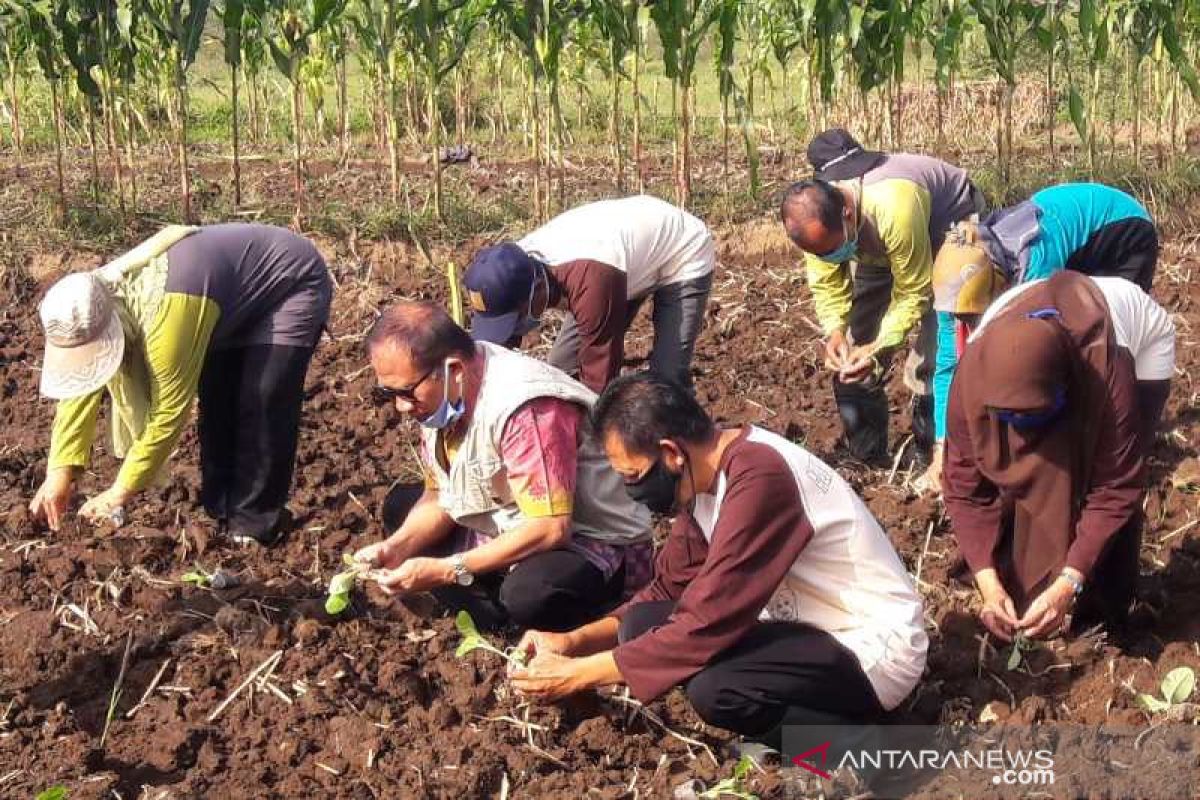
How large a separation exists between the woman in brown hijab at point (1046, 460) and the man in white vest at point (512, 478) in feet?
3.26

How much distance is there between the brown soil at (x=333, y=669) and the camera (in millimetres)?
3768

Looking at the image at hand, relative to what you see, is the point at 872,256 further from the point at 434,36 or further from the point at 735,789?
the point at 434,36

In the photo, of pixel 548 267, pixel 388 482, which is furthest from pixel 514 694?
pixel 388 482

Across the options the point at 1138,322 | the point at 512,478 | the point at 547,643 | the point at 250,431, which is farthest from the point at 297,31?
the point at 1138,322

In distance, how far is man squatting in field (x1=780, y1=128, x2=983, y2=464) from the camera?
16.8 feet

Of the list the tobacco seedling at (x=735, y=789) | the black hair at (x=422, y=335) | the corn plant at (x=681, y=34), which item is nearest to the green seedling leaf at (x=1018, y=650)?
the tobacco seedling at (x=735, y=789)

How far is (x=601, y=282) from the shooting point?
4879 millimetres

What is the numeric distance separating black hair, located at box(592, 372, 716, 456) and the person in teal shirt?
1271 millimetres

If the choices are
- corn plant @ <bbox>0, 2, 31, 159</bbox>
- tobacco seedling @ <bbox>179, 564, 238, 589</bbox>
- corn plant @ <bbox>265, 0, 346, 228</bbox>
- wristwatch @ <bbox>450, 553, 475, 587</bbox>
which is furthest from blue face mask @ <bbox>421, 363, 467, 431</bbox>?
corn plant @ <bbox>0, 2, 31, 159</bbox>

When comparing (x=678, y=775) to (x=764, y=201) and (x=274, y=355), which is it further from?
(x=764, y=201)

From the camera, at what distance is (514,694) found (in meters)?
4.14

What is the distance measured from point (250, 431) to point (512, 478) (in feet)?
5.56

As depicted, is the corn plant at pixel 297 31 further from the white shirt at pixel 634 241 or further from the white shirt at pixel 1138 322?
the white shirt at pixel 1138 322

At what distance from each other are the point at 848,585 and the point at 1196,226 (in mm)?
6893
